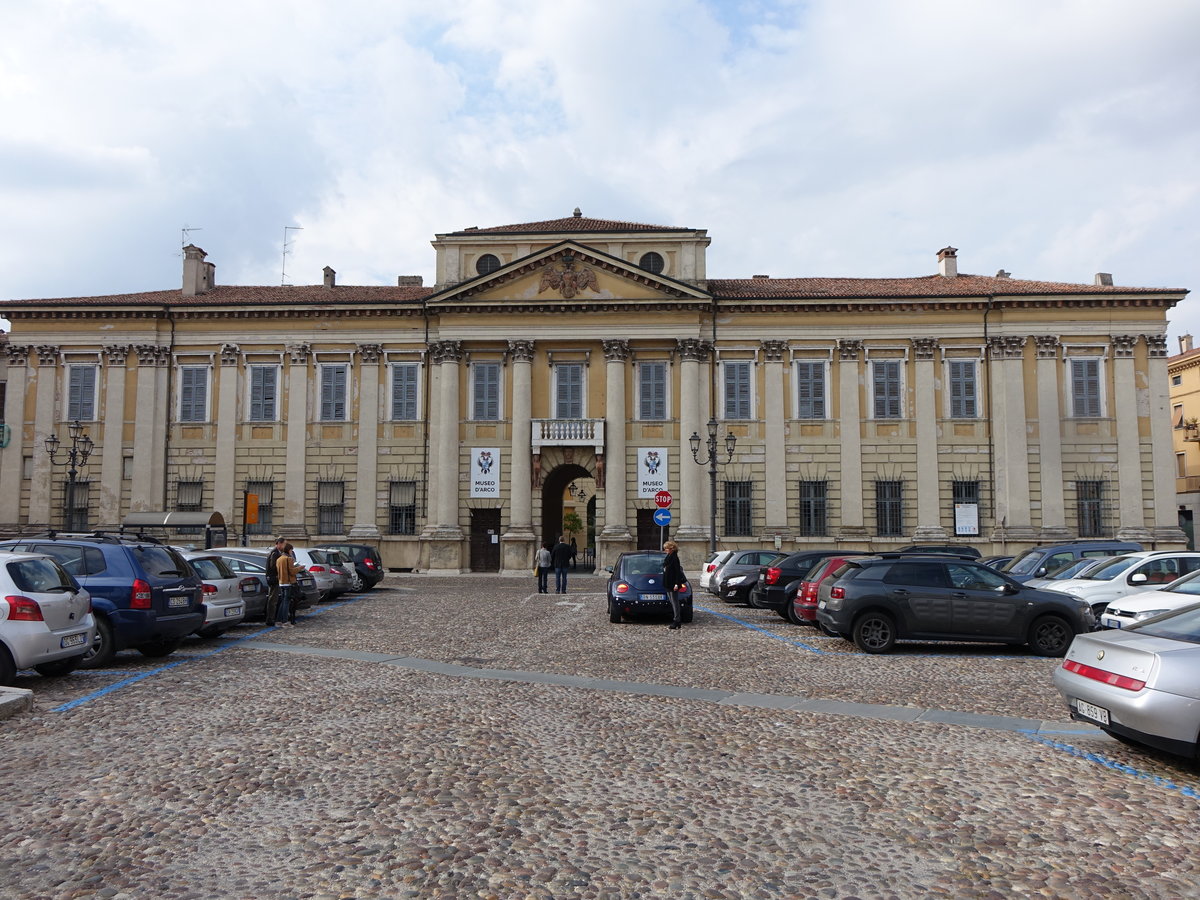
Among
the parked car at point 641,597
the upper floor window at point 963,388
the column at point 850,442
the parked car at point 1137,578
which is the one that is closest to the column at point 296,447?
the column at point 850,442

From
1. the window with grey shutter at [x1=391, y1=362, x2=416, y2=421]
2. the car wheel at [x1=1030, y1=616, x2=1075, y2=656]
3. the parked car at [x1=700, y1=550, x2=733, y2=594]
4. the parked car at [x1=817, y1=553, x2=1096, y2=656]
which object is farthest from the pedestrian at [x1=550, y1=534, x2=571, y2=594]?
the car wheel at [x1=1030, y1=616, x2=1075, y2=656]

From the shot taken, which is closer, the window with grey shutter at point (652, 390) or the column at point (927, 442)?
the column at point (927, 442)

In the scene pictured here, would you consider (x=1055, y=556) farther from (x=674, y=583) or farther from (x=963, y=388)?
(x=963, y=388)

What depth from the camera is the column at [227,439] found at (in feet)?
132

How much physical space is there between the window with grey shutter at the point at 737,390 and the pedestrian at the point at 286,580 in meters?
24.1

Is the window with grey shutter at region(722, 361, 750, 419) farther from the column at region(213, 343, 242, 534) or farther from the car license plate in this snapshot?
the car license plate

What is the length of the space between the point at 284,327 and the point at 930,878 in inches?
1548

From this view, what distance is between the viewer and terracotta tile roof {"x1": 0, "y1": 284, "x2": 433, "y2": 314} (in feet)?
133

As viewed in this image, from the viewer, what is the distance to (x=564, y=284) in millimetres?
39375

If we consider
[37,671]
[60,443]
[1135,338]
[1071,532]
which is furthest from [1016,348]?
[60,443]

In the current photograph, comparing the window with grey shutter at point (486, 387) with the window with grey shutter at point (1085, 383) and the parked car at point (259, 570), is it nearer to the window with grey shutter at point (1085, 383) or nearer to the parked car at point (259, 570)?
the parked car at point (259, 570)

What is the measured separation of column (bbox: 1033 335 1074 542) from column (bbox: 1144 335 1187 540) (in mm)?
3493

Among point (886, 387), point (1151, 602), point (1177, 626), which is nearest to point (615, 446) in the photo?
point (886, 387)

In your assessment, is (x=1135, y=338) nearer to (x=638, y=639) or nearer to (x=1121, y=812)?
(x=638, y=639)
